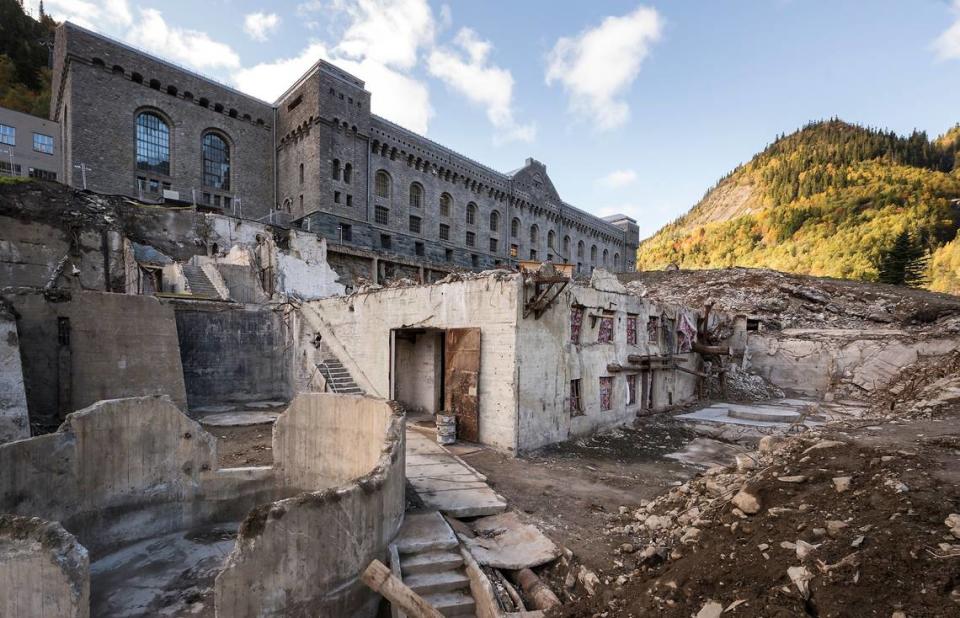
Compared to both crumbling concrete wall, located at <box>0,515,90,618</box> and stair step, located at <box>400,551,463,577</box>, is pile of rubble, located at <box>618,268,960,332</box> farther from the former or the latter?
crumbling concrete wall, located at <box>0,515,90,618</box>

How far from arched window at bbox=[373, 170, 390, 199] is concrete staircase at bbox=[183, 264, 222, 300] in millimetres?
18453

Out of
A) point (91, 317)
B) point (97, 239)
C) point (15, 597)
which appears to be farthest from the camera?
point (97, 239)

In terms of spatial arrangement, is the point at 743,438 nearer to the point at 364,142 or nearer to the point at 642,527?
the point at 642,527

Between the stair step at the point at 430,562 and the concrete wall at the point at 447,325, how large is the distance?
158 inches

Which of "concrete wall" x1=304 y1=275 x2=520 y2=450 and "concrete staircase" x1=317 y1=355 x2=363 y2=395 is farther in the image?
"concrete staircase" x1=317 y1=355 x2=363 y2=395

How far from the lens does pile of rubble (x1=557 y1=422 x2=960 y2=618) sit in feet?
9.66

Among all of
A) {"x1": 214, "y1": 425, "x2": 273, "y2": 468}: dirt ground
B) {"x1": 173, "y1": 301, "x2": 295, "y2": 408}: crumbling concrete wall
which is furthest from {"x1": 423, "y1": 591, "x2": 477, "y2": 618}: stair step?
{"x1": 173, "y1": 301, "x2": 295, "y2": 408}: crumbling concrete wall

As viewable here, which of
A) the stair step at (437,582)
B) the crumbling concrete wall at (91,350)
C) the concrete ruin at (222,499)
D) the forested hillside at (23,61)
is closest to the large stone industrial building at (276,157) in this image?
the forested hillside at (23,61)

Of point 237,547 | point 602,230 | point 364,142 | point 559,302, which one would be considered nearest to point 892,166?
point 602,230

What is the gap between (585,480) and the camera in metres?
7.96

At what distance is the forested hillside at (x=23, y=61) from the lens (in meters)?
35.9

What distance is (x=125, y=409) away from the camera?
21.5 feet

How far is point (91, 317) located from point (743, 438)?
18.5m

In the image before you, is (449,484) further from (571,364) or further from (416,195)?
(416,195)
